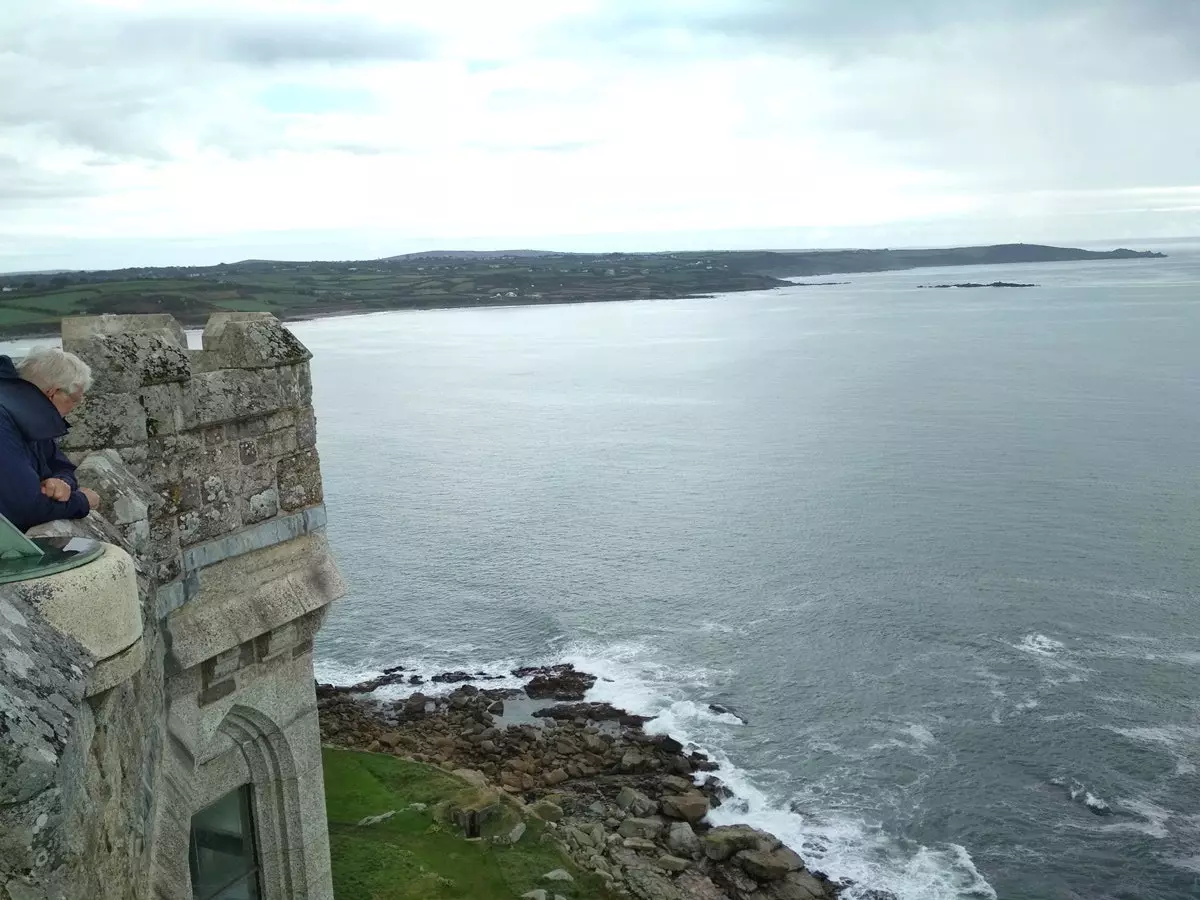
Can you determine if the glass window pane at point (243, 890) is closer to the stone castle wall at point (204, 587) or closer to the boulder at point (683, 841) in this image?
the stone castle wall at point (204, 587)

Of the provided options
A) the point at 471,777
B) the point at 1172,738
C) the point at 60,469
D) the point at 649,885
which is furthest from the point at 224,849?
the point at 1172,738

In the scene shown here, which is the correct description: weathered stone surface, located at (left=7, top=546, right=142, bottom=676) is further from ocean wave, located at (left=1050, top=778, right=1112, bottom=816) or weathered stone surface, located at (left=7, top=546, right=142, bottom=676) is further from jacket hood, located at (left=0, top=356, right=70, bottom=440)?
ocean wave, located at (left=1050, top=778, right=1112, bottom=816)

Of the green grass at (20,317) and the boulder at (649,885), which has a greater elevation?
the green grass at (20,317)

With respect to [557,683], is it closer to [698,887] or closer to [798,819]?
[798,819]

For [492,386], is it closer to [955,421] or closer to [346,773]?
[955,421]

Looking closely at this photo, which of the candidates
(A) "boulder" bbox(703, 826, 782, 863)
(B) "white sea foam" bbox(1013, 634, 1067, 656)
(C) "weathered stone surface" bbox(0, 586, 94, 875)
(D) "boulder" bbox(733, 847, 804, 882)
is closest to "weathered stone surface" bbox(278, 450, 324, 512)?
(C) "weathered stone surface" bbox(0, 586, 94, 875)

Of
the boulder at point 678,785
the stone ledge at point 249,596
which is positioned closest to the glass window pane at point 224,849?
the stone ledge at point 249,596
